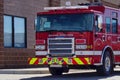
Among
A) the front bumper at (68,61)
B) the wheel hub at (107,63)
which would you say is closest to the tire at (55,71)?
the front bumper at (68,61)

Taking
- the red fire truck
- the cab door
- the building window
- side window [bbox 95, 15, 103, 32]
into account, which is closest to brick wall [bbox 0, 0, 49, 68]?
the building window

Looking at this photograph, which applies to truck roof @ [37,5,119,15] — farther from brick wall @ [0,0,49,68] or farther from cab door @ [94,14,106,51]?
brick wall @ [0,0,49,68]

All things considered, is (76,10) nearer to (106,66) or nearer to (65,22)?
(65,22)

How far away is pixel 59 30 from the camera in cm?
1878

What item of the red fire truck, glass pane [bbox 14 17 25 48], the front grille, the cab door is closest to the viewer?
the red fire truck

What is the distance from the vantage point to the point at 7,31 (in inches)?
1023

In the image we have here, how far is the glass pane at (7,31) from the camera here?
84.7 feet

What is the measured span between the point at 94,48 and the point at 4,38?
833cm

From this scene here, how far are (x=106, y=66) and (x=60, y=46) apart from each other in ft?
7.81

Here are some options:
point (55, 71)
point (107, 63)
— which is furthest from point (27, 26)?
point (107, 63)

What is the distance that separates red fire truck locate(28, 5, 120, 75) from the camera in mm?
18484

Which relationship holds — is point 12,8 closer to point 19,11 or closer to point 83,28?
point 19,11

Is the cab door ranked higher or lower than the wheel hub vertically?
higher

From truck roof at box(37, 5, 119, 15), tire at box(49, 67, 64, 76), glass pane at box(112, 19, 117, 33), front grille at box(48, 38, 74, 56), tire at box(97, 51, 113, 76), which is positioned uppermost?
truck roof at box(37, 5, 119, 15)
